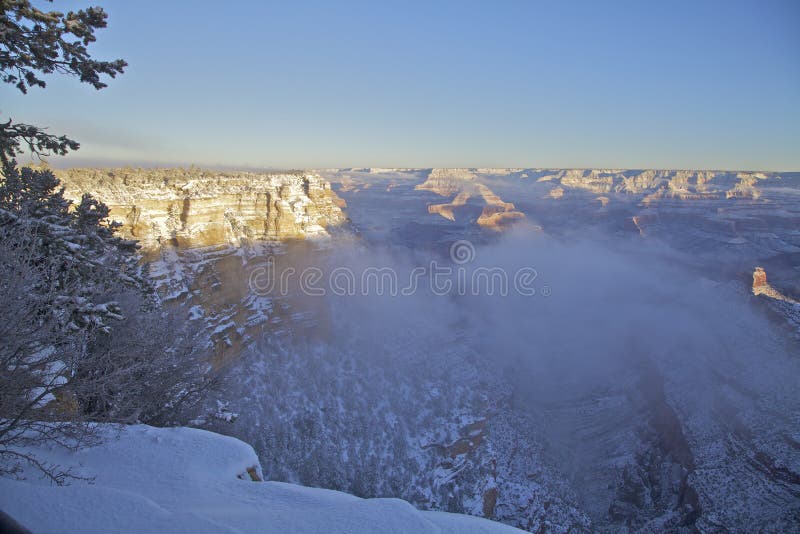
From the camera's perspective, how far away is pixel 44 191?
679 inches

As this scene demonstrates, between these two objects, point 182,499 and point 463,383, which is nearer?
point 182,499

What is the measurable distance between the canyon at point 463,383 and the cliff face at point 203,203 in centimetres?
18

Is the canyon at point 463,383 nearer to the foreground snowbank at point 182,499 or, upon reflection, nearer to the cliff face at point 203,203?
the cliff face at point 203,203

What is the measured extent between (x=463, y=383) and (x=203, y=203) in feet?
111

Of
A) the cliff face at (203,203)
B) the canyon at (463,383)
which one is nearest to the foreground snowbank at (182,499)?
the canyon at (463,383)

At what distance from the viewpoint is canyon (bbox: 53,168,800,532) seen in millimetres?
30922

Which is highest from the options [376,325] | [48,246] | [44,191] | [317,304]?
[44,191]

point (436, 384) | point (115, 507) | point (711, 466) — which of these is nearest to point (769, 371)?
point (711, 466)

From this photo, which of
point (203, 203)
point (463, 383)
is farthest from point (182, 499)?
point (463, 383)

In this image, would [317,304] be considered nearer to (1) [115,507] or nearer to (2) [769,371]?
(1) [115,507]

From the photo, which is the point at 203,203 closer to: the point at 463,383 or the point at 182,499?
the point at 463,383

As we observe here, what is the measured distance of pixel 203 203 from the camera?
40.9m

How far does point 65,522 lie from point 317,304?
44.2 metres

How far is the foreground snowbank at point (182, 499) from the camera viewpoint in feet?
19.1
